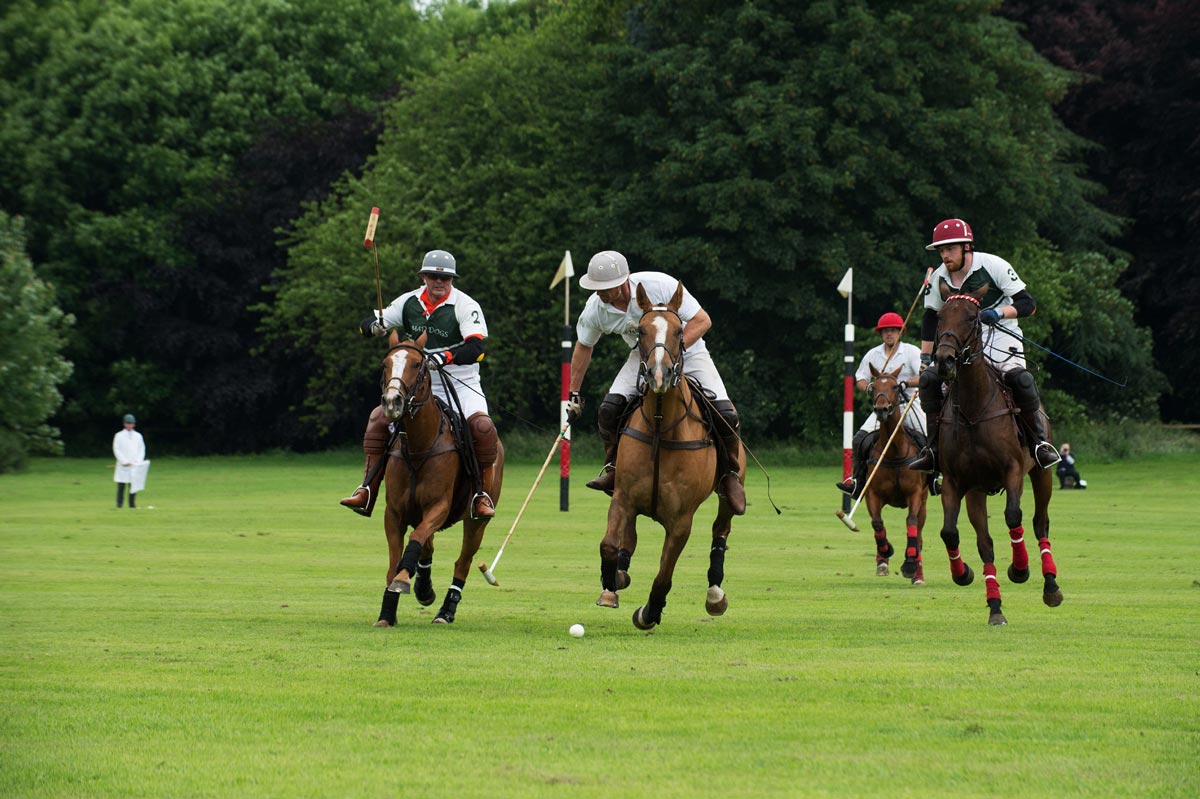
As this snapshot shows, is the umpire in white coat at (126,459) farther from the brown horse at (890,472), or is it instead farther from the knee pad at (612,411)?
the knee pad at (612,411)

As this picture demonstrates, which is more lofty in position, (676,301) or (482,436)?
(676,301)

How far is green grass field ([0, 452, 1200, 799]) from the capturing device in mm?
7602

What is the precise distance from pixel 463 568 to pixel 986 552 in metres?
4.21

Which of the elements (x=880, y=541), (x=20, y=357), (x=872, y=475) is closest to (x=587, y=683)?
(x=872, y=475)

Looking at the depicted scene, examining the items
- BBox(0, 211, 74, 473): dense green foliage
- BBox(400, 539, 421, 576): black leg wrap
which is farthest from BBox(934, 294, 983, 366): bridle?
BBox(0, 211, 74, 473): dense green foliage

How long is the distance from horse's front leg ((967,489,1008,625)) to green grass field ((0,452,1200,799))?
18cm

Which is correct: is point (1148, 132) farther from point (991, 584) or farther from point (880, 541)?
point (991, 584)

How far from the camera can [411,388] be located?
44.8ft

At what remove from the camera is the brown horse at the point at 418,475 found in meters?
13.6

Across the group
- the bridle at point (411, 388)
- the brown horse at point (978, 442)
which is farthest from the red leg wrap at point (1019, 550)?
the bridle at point (411, 388)

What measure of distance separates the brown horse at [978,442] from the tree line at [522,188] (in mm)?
31222

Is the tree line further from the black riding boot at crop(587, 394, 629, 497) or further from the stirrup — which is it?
the stirrup

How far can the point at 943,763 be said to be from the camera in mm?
7793

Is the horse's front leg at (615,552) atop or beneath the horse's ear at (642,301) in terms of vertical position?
beneath
